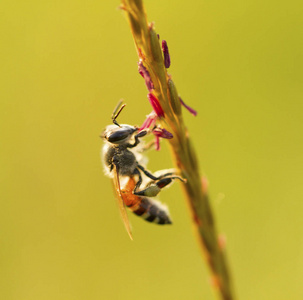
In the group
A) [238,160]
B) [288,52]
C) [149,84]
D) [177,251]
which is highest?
[149,84]

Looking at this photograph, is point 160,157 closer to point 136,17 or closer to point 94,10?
point 94,10

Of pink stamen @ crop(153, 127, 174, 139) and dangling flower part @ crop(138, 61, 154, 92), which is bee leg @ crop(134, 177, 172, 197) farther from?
dangling flower part @ crop(138, 61, 154, 92)

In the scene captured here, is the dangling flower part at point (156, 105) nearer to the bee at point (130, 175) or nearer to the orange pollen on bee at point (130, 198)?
the bee at point (130, 175)

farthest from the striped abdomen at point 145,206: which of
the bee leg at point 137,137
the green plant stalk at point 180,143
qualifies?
the green plant stalk at point 180,143

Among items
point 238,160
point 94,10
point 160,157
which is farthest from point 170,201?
point 94,10

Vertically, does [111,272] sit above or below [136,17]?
below

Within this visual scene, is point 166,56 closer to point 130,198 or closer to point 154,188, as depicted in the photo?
point 154,188

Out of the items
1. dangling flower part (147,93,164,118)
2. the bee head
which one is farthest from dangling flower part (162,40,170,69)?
the bee head
